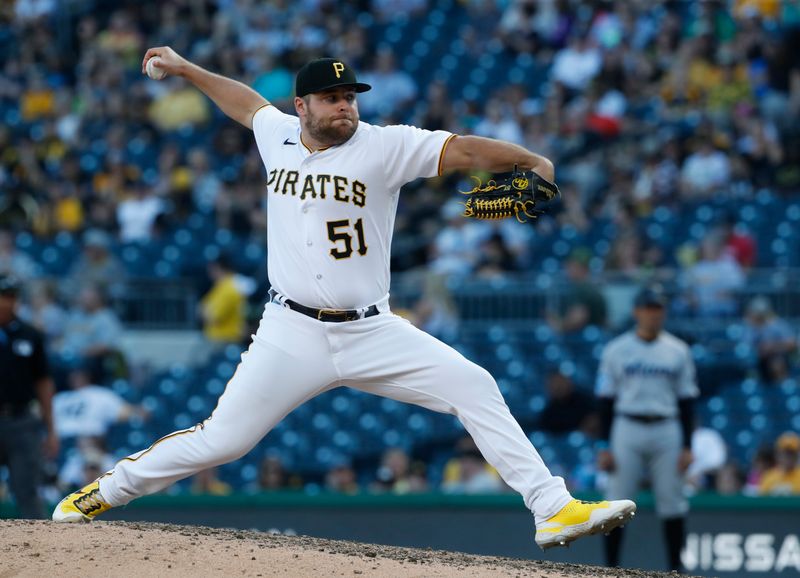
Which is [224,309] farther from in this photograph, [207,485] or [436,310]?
[207,485]

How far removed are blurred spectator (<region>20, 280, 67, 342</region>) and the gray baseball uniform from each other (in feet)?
19.5

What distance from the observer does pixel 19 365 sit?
8.41m

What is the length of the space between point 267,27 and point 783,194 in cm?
656

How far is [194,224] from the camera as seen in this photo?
45.7 ft

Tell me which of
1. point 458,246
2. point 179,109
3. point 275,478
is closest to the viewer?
point 275,478

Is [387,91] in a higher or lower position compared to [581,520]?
higher

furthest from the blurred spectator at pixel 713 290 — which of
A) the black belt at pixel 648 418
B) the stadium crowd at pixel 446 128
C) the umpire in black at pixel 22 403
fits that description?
the umpire in black at pixel 22 403

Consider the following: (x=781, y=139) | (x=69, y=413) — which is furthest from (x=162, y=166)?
(x=781, y=139)

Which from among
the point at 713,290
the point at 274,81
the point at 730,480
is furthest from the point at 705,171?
the point at 274,81

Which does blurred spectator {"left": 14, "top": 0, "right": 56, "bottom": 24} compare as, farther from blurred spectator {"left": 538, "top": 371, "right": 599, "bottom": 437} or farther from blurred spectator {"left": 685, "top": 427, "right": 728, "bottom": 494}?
blurred spectator {"left": 685, "top": 427, "right": 728, "bottom": 494}

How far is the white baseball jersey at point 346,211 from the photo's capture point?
553 cm

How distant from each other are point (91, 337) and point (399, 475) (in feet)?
11.1

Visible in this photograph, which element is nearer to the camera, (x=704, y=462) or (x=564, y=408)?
(x=704, y=462)

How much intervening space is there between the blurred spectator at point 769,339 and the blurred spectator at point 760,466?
4.18 ft
